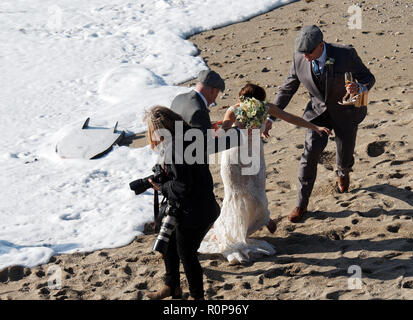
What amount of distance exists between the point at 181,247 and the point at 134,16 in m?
10.4

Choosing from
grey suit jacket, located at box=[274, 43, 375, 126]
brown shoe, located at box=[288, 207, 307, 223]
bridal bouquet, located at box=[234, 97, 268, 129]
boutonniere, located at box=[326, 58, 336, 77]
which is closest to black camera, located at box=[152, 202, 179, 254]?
bridal bouquet, located at box=[234, 97, 268, 129]

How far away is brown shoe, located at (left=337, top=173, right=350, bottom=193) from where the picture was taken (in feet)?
23.0

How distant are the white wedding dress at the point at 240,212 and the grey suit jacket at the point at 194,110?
2.00ft

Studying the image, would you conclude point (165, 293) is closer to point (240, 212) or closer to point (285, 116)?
point (240, 212)

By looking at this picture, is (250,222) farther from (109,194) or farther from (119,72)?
(119,72)

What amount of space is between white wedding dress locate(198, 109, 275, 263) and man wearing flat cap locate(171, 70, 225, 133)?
0.60m

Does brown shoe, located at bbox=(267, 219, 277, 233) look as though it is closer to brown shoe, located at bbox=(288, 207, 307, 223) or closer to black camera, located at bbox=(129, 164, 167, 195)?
brown shoe, located at bbox=(288, 207, 307, 223)

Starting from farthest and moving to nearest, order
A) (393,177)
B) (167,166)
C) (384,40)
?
(384,40), (393,177), (167,166)

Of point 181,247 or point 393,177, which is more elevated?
point 393,177

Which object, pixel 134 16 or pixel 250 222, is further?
pixel 134 16

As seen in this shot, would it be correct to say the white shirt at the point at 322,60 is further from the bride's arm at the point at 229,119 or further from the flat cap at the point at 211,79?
the flat cap at the point at 211,79
